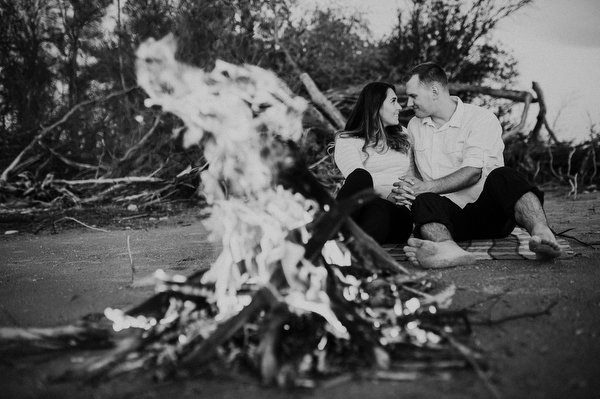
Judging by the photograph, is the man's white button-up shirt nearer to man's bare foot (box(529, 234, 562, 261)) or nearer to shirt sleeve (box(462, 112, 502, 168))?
shirt sleeve (box(462, 112, 502, 168))

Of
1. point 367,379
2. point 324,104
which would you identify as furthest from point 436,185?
point 324,104

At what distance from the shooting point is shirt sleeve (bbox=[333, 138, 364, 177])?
4.23 metres

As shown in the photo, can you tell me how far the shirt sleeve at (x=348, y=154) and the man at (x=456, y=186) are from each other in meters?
0.39

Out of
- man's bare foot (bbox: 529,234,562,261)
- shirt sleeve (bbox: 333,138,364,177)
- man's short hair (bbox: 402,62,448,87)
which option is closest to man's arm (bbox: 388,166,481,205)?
shirt sleeve (bbox: 333,138,364,177)

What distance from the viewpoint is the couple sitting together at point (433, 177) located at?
379 centimetres

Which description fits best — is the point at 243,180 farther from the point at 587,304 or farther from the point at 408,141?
the point at 408,141

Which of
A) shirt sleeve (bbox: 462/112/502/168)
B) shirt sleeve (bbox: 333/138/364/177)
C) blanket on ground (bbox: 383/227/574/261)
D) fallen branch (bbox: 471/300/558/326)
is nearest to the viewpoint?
fallen branch (bbox: 471/300/558/326)

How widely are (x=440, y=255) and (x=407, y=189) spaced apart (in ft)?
1.89

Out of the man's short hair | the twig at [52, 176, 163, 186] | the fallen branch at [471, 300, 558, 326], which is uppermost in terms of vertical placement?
the man's short hair

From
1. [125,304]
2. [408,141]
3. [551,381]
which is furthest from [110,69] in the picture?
[551,381]

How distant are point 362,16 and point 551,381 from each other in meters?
9.59

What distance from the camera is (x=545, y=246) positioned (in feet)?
11.6

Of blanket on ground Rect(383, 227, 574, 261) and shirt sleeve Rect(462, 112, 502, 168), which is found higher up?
shirt sleeve Rect(462, 112, 502, 168)

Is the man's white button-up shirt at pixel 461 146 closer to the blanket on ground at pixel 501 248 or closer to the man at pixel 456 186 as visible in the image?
the man at pixel 456 186
